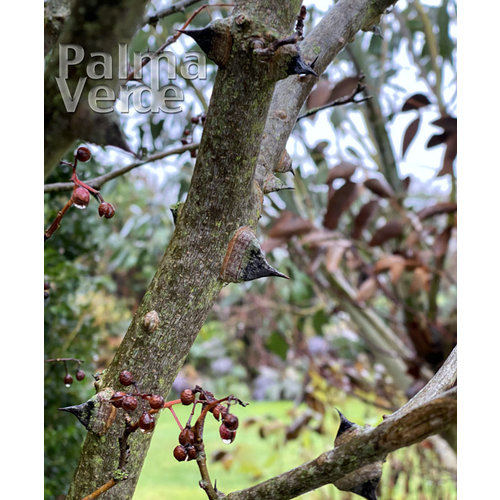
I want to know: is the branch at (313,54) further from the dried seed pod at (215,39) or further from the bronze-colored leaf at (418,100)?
the bronze-colored leaf at (418,100)

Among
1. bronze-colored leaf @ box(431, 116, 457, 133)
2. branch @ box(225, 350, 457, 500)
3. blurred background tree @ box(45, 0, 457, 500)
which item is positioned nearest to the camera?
branch @ box(225, 350, 457, 500)

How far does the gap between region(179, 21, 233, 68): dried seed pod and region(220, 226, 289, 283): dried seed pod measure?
0.30ft

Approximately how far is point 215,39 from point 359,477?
207 millimetres

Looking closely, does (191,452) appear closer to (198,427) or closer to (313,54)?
(198,427)

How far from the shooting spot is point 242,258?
301 millimetres

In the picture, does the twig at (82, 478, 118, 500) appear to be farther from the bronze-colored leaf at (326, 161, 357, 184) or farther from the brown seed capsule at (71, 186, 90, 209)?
the bronze-colored leaf at (326, 161, 357, 184)

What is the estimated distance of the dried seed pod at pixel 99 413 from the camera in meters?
0.29

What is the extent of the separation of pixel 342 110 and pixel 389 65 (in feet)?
1.22

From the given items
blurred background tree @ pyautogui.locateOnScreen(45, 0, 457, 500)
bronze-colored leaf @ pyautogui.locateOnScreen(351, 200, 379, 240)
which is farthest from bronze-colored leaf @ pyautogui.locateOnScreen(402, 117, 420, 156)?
bronze-colored leaf @ pyautogui.locateOnScreen(351, 200, 379, 240)

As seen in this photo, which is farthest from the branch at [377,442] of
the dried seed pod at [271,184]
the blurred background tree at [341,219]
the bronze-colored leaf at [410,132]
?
the bronze-colored leaf at [410,132]

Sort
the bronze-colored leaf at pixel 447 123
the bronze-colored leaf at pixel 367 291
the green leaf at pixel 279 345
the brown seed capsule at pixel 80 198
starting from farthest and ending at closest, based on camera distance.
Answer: the green leaf at pixel 279 345, the bronze-colored leaf at pixel 367 291, the bronze-colored leaf at pixel 447 123, the brown seed capsule at pixel 80 198

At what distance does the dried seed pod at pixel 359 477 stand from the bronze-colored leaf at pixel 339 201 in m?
0.64

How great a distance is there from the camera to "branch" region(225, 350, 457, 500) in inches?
8.0
